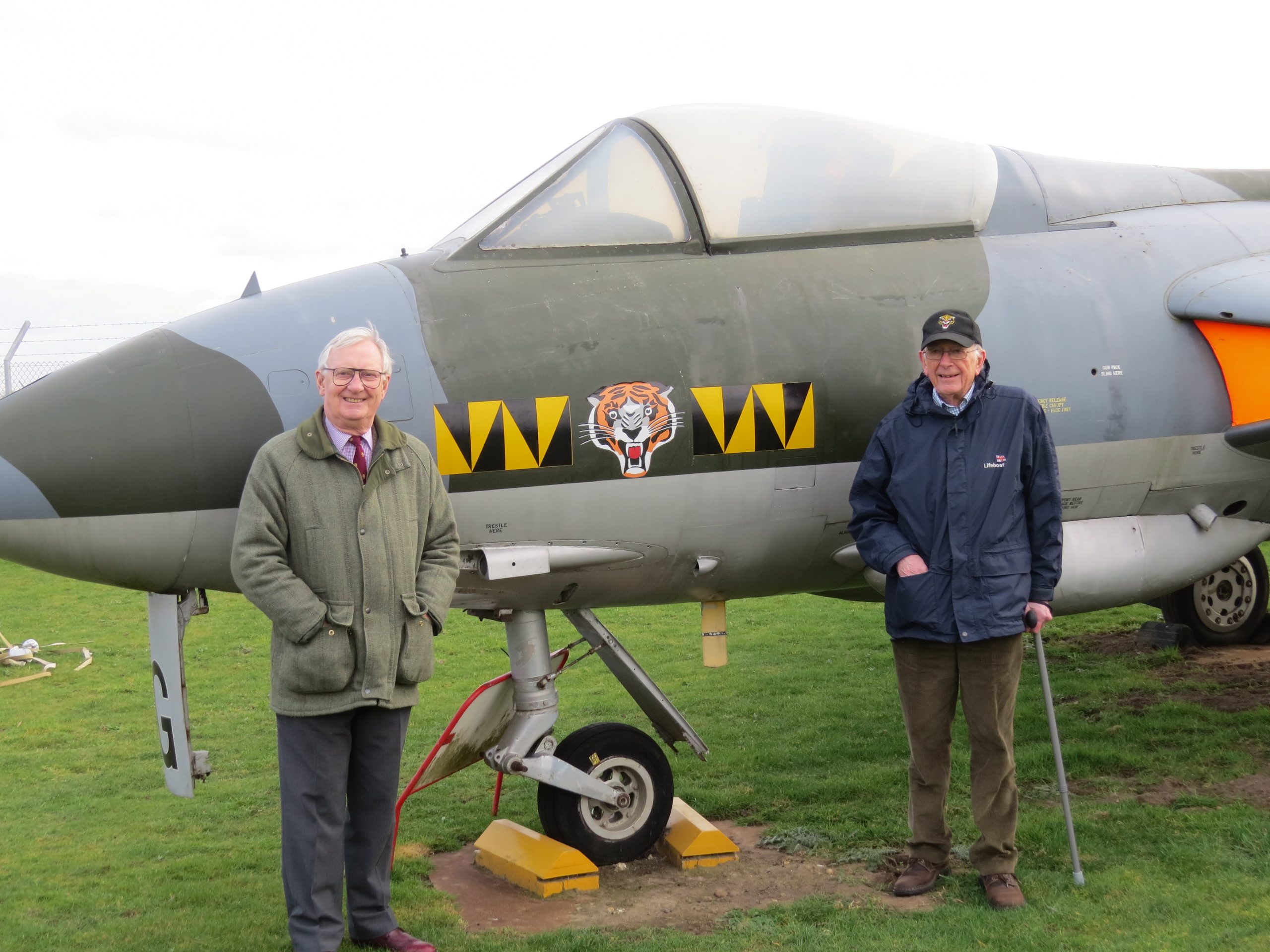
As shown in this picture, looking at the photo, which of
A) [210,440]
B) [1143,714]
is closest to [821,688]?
[1143,714]

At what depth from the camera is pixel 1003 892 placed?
445 centimetres

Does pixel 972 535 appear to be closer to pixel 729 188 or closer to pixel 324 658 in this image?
pixel 729 188

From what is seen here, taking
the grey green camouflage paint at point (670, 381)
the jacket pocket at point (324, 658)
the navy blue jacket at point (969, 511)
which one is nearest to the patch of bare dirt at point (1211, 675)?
the grey green camouflage paint at point (670, 381)

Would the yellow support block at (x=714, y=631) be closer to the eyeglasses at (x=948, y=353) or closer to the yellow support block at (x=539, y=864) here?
the yellow support block at (x=539, y=864)

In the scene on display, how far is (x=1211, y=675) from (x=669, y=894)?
18.2 ft

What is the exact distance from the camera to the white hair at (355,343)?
12.8 feet

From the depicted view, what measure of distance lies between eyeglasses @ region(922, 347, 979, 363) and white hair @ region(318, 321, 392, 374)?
1.95m

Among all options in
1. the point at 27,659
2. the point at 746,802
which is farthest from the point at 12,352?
the point at 746,802

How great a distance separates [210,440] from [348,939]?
6.11 ft

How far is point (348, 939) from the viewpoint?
4.34 m

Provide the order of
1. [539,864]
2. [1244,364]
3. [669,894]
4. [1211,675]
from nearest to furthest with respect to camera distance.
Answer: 1. [669,894]
2. [539,864]
3. [1244,364]
4. [1211,675]

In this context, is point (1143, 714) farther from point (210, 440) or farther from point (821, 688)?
point (210, 440)

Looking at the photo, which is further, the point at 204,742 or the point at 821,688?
the point at 821,688

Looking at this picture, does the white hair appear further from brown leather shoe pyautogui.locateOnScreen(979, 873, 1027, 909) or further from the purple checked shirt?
brown leather shoe pyautogui.locateOnScreen(979, 873, 1027, 909)
